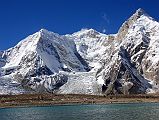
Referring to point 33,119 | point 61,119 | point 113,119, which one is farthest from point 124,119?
point 33,119

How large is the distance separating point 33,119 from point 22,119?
404cm

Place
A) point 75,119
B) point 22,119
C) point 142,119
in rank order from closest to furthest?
1. point 142,119
2. point 75,119
3. point 22,119

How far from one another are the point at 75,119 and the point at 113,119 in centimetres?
1195

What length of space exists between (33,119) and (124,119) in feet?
101

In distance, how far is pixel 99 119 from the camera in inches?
4934

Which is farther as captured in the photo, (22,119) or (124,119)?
(22,119)

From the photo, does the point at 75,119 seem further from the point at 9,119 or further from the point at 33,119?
the point at 9,119

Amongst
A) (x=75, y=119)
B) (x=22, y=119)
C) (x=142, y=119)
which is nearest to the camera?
(x=142, y=119)

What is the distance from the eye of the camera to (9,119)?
458 ft

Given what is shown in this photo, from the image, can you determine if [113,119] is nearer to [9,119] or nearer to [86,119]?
[86,119]

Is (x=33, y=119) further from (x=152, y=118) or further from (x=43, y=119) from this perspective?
(x=152, y=118)

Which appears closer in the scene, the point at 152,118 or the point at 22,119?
the point at 152,118

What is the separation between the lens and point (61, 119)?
130000 mm

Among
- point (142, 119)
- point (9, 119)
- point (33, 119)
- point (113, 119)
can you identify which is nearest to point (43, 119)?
point (33, 119)
